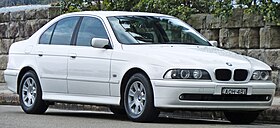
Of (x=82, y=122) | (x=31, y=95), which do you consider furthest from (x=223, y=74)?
(x=31, y=95)

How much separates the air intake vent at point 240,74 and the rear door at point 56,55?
257cm

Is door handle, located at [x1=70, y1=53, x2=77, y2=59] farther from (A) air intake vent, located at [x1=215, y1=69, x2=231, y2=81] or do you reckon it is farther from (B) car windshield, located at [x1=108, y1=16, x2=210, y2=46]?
(A) air intake vent, located at [x1=215, y1=69, x2=231, y2=81]

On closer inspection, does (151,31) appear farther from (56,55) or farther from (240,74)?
(240,74)

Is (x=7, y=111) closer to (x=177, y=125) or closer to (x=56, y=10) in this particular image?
(x=177, y=125)

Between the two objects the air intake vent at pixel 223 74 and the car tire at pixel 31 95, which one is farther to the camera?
the car tire at pixel 31 95

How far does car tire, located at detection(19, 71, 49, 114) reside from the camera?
1255 cm

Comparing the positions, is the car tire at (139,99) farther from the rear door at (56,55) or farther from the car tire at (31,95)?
the car tire at (31,95)

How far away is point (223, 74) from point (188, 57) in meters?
0.48

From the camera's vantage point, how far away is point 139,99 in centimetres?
1089

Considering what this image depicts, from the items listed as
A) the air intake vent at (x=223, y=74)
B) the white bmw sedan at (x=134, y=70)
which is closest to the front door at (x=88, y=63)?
the white bmw sedan at (x=134, y=70)

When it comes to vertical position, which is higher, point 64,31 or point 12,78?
point 64,31

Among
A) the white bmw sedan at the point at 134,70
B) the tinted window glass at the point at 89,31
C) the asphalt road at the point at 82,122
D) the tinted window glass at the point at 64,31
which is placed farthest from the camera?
the tinted window glass at the point at 64,31

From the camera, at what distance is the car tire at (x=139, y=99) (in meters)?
10.6

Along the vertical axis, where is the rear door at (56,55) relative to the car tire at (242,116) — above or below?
above
